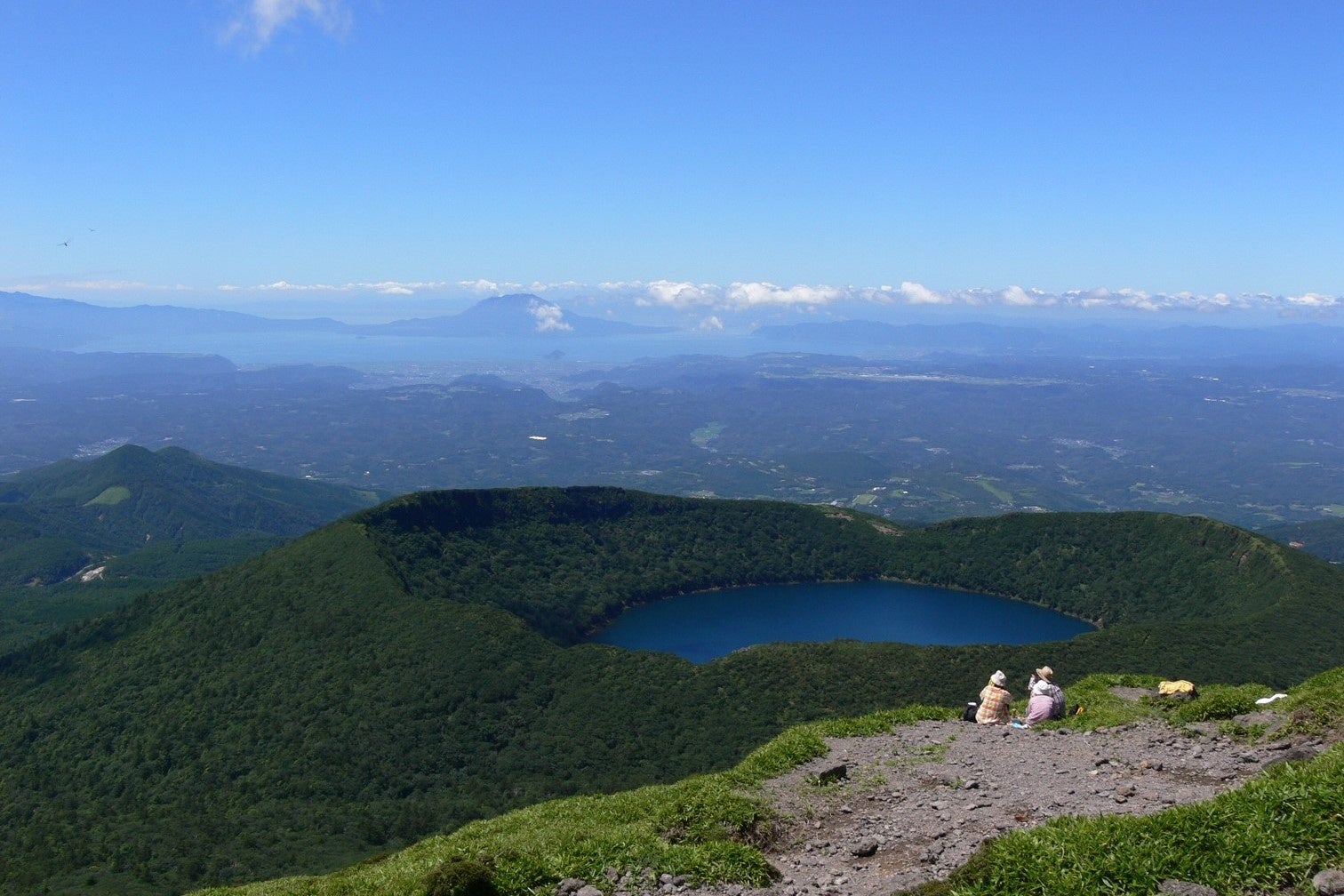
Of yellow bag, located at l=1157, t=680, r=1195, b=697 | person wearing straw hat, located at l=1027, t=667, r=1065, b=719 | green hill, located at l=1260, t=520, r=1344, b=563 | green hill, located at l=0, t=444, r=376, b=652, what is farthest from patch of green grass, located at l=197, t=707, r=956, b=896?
green hill, located at l=1260, t=520, r=1344, b=563

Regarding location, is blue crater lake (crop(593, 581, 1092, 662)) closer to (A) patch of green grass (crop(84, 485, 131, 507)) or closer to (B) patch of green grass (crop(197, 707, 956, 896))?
(B) patch of green grass (crop(197, 707, 956, 896))

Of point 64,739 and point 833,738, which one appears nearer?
point 833,738

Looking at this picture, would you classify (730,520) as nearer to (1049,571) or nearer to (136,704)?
(1049,571)

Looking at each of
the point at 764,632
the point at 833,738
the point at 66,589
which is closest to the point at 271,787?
the point at 833,738

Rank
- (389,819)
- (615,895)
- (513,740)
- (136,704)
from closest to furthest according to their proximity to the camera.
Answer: (615,895) < (389,819) < (513,740) < (136,704)

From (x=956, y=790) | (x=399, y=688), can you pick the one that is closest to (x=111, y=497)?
(x=399, y=688)

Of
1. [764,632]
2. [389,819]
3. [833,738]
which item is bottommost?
[764,632]
